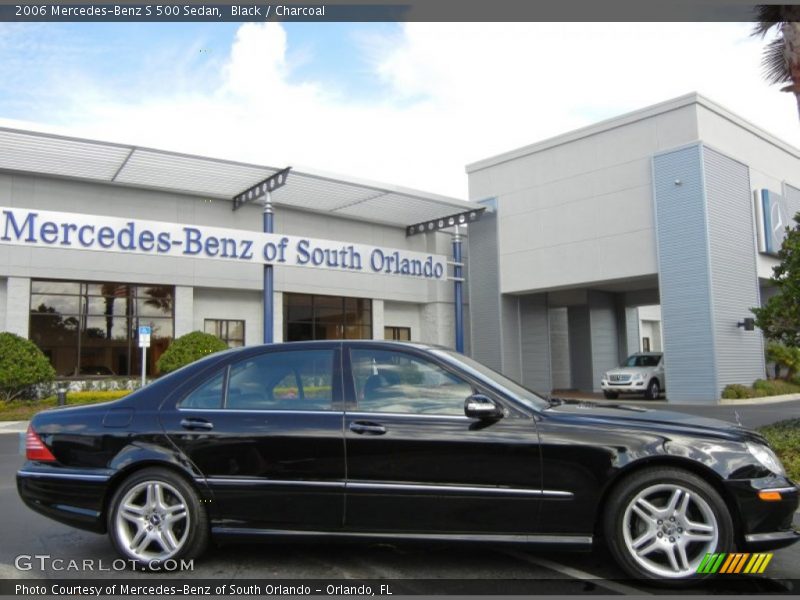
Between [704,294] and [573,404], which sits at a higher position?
[704,294]

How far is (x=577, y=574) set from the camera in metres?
4.15

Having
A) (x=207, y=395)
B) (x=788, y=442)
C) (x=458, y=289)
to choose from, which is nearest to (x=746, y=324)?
(x=458, y=289)

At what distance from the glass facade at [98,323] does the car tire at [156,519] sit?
17.7 meters

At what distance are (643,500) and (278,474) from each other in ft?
7.33

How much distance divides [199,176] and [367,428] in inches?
714

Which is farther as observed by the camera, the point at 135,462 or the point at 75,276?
the point at 75,276

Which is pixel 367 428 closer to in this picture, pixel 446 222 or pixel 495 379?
pixel 495 379

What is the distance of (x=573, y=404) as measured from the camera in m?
4.80

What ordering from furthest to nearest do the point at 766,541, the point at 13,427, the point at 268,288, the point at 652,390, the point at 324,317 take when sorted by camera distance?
1. the point at 324,317
2. the point at 652,390
3. the point at 268,288
4. the point at 13,427
5. the point at 766,541

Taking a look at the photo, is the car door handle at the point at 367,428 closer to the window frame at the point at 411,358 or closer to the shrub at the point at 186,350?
the window frame at the point at 411,358

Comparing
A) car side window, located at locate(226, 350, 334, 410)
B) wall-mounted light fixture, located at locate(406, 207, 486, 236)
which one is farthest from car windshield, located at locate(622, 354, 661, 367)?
car side window, located at locate(226, 350, 334, 410)

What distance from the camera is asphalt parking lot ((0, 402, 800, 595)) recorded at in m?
3.95

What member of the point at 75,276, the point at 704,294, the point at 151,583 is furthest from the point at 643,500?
the point at 75,276

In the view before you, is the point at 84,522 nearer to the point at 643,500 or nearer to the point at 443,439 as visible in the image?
the point at 443,439
